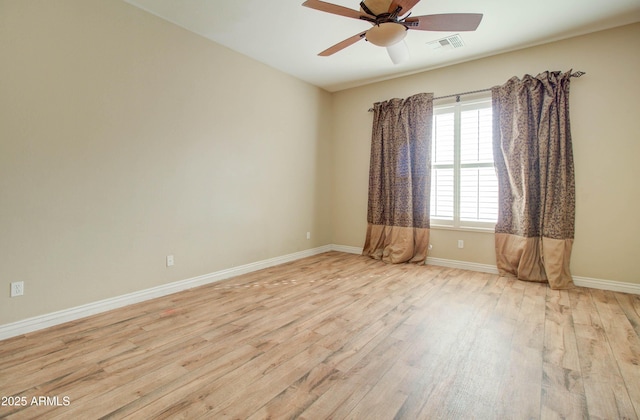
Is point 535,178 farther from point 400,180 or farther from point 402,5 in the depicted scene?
point 402,5

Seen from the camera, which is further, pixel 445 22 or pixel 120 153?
pixel 120 153

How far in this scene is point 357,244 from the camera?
5.37 metres

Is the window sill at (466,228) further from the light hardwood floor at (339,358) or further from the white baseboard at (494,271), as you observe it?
the light hardwood floor at (339,358)

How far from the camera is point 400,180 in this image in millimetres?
4676

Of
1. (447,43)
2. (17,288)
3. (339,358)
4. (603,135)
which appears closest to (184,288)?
(17,288)

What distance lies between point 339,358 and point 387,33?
2.48m

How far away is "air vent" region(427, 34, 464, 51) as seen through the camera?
3.50 meters

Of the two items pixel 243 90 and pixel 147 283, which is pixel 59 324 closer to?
pixel 147 283

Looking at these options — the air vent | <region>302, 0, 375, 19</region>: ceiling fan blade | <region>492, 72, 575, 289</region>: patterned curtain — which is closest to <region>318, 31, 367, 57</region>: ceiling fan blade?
<region>302, 0, 375, 19</region>: ceiling fan blade

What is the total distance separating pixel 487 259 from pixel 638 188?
5.59 ft

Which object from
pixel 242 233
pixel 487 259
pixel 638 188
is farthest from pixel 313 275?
pixel 638 188

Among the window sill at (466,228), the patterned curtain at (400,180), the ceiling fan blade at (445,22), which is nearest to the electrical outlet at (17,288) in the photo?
the ceiling fan blade at (445,22)

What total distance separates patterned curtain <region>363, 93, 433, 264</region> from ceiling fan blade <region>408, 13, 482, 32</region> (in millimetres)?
2143

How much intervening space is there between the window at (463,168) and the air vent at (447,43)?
836 mm
